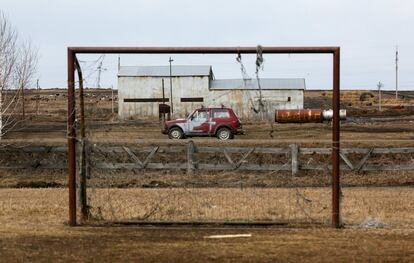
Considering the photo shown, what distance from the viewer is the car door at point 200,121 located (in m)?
20.4

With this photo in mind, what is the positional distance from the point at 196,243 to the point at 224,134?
58.8ft

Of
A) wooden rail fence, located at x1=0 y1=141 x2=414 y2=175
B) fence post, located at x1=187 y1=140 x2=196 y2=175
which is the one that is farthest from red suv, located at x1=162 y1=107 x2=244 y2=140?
wooden rail fence, located at x1=0 y1=141 x2=414 y2=175

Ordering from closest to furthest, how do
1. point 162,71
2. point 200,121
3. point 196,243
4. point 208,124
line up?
point 196,243 → point 208,124 → point 200,121 → point 162,71

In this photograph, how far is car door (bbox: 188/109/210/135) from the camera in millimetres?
20355

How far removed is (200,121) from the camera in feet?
71.9

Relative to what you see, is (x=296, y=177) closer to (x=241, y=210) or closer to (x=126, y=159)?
(x=126, y=159)

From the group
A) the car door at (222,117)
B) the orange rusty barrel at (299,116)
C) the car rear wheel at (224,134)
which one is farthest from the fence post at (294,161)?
the orange rusty barrel at (299,116)

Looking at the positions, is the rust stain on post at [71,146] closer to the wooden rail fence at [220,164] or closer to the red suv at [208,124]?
the wooden rail fence at [220,164]

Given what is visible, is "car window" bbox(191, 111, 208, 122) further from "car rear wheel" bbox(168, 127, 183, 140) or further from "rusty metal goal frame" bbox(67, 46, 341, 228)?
"rusty metal goal frame" bbox(67, 46, 341, 228)

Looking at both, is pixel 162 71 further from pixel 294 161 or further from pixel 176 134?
pixel 294 161

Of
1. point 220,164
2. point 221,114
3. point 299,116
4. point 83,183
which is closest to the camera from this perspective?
point 83,183

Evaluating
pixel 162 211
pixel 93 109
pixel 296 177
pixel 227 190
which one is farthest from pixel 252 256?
pixel 296 177

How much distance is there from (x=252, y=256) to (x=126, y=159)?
11461mm

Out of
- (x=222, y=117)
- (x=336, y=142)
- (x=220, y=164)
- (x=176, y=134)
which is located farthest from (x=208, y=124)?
(x=336, y=142)
